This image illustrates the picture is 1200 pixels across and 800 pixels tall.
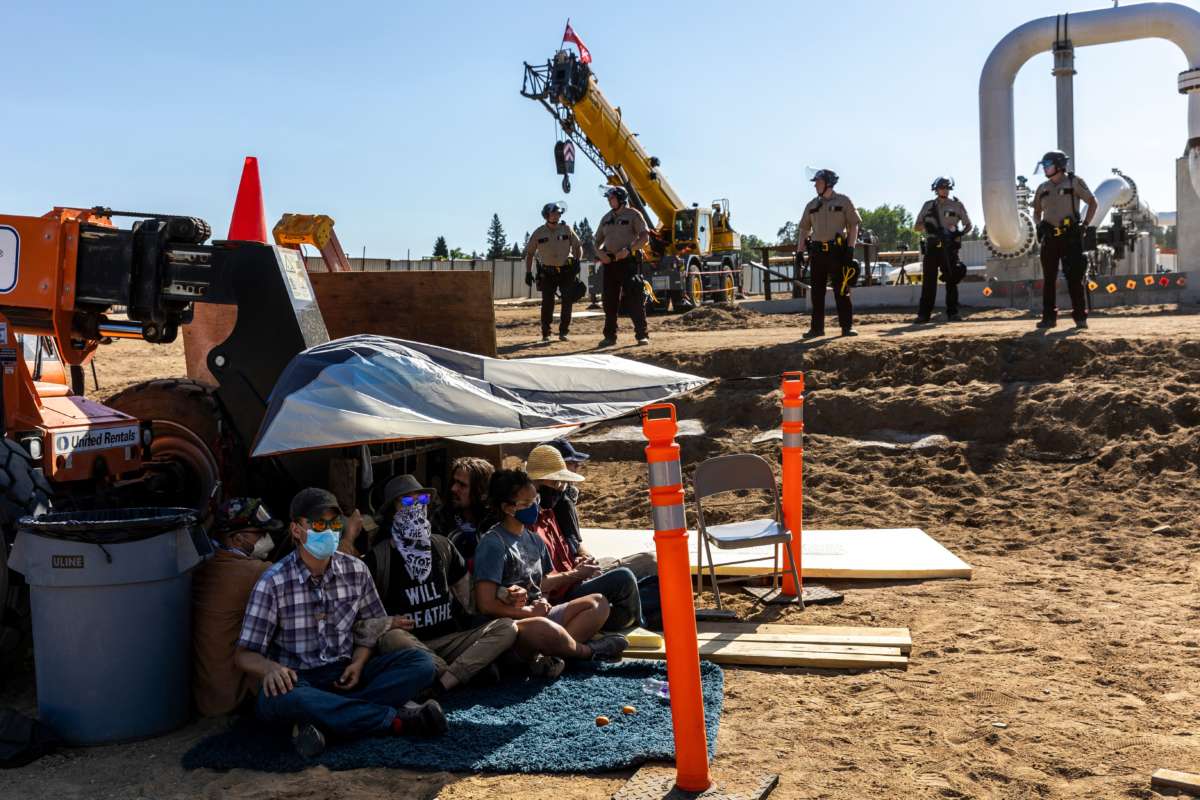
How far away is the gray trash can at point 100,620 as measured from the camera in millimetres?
5613

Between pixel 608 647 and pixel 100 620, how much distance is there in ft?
8.59

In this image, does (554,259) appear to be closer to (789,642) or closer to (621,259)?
(621,259)

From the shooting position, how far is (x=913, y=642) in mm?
6992

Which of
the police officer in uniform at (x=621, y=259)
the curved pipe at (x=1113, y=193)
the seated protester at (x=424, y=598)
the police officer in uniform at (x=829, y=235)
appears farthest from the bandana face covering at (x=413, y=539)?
the curved pipe at (x=1113, y=193)

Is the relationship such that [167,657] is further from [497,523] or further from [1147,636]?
[1147,636]

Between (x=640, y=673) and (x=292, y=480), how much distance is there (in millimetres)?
2450

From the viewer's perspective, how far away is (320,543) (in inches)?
220

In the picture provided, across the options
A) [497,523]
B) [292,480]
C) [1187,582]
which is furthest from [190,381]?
[1187,582]

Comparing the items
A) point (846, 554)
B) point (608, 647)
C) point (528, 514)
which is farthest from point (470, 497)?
point (846, 554)

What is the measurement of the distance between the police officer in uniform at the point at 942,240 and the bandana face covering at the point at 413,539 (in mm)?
12061

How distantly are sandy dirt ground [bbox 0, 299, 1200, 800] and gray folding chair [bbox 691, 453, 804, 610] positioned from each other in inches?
14.9

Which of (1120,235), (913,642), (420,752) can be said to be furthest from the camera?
(1120,235)

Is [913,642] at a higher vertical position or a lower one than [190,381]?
lower

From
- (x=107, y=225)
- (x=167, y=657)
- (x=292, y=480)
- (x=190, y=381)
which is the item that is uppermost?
(x=107, y=225)
